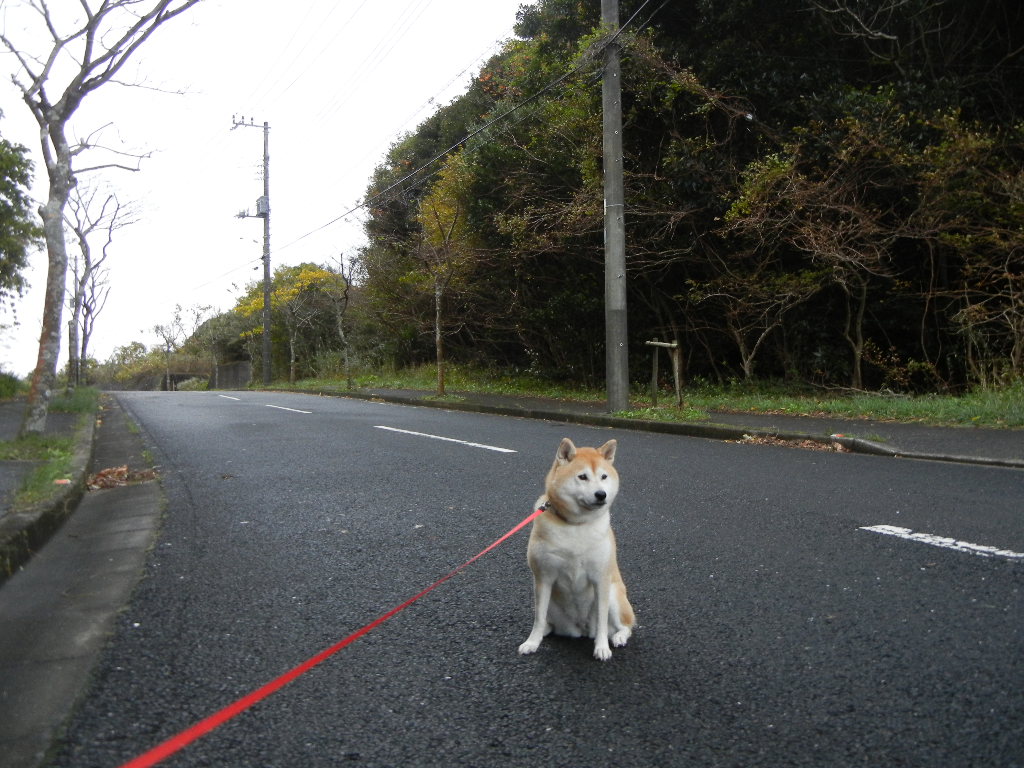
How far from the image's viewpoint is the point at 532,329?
2131 centimetres

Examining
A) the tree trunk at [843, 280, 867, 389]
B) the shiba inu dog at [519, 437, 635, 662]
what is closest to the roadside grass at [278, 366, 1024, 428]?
the tree trunk at [843, 280, 867, 389]

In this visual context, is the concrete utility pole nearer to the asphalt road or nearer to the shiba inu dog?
the asphalt road

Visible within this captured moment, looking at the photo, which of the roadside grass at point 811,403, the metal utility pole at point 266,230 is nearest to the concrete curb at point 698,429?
the roadside grass at point 811,403

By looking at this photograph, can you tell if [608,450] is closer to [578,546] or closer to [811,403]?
[578,546]

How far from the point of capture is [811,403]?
13.1 meters

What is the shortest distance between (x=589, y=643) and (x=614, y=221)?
35.5ft

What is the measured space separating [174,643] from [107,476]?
530 cm

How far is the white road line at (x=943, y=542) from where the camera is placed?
436cm

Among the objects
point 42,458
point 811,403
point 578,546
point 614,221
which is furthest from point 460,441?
point 578,546

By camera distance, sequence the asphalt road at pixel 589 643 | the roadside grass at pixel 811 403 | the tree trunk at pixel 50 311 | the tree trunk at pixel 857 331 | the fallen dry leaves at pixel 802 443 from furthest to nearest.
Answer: the tree trunk at pixel 857 331 < the roadside grass at pixel 811 403 < the tree trunk at pixel 50 311 < the fallen dry leaves at pixel 802 443 < the asphalt road at pixel 589 643

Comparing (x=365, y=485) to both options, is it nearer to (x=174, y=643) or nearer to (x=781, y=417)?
(x=174, y=643)

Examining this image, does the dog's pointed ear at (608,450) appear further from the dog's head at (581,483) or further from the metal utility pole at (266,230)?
the metal utility pole at (266,230)

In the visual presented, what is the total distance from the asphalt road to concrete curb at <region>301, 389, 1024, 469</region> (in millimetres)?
1402

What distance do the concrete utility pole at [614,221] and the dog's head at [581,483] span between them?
34.5ft
